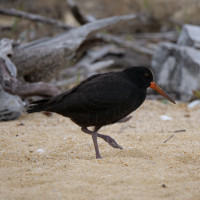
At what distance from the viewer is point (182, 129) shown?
228 inches

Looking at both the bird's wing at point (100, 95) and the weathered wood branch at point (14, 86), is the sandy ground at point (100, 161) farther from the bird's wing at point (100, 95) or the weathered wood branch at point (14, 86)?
the bird's wing at point (100, 95)

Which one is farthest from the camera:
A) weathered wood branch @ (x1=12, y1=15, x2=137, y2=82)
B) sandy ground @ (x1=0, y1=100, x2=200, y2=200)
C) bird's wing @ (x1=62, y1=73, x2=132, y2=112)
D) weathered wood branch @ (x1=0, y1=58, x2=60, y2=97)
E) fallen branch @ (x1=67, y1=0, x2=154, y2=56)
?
fallen branch @ (x1=67, y1=0, x2=154, y2=56)

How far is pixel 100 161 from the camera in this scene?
3.88m

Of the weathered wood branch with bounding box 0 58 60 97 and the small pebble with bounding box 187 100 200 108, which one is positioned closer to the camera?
the weathered wood branch with bounding box 0 58 60 97

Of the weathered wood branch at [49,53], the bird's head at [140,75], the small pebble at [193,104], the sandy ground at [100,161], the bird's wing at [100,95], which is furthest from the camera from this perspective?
the small pebble at [193,104]

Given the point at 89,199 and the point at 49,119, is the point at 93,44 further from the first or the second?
the point at 89,199

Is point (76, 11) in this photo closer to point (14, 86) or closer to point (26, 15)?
point (26, 15)

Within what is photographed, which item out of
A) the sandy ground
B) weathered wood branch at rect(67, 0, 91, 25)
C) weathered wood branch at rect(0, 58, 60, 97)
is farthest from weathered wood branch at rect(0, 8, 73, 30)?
the sandy ground

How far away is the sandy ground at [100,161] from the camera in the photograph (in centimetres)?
302

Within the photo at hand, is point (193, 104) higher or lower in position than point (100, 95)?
lower

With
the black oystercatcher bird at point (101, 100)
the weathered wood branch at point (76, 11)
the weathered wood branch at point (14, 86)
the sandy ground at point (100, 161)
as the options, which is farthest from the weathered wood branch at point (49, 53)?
the black oystercatcher bird at point (101, 100)

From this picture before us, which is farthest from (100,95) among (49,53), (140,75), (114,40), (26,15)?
(114,40)

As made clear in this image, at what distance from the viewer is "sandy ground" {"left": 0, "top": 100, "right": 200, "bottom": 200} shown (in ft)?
9.92

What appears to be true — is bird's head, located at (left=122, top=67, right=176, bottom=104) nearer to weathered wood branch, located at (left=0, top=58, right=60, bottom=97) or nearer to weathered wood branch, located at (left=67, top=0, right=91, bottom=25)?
weathered wood branch, located at (left=0, top=58, right=60, bottom=97)
